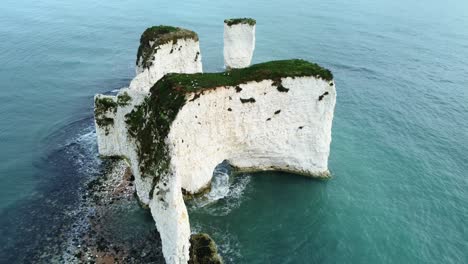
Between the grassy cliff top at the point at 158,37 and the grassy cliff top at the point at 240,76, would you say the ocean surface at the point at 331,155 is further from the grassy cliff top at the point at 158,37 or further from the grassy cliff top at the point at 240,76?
the grassy cliff top at the point at 158,37

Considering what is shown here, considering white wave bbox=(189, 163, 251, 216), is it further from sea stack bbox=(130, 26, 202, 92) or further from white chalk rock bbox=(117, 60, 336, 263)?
sea stack bbox=(130, 26, 202, 92)

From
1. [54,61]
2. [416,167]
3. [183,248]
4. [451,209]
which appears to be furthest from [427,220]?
[54,61]

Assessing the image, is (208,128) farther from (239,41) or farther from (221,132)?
(239,41)

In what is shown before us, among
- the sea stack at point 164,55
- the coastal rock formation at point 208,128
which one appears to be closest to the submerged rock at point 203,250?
the coastal rock formation at point 208,128

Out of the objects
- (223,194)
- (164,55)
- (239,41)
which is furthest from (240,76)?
(239,41)

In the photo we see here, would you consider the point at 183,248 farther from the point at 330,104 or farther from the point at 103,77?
the point at 103,77

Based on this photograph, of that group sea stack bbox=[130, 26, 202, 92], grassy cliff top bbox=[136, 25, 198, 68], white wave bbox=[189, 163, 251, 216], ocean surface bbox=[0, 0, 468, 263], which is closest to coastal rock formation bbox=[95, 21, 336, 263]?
white wave bbox=[189, 163, 251, 216]
